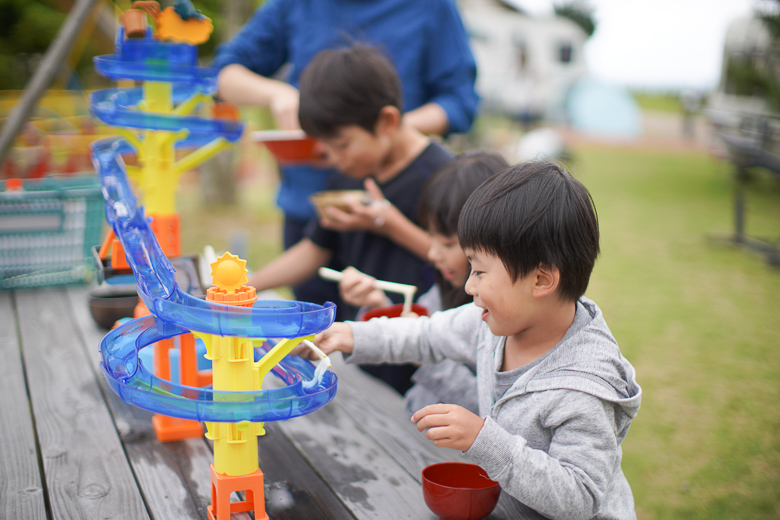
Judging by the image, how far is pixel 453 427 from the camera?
968 mm

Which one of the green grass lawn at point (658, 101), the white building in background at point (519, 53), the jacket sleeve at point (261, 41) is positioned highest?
the jacket sleeve at point (261, 41)

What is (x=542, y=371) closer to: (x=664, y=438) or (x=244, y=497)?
(x=244, y=497)

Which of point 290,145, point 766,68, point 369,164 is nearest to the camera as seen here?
point 369,164

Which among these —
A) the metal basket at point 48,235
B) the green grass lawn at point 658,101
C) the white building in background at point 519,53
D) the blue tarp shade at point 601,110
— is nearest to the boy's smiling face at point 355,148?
the metal basket at point 48,235

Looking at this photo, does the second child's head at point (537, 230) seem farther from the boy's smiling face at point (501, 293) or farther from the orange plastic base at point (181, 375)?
the orange plastic base at point (181, 375)

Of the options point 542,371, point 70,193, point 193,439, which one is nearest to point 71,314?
point 70,193

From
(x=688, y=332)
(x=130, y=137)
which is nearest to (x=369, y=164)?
(x=130, y=137)

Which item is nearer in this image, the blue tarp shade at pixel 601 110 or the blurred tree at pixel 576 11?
the blue tarp shade at pixel 601 110

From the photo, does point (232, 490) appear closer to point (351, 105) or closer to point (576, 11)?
point (351, 105)

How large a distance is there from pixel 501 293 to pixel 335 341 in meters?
0.38

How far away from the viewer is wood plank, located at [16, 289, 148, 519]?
1158 millimetres

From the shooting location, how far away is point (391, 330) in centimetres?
138

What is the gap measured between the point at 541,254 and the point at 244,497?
2.18 ft

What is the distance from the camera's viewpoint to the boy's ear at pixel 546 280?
1.06 m
